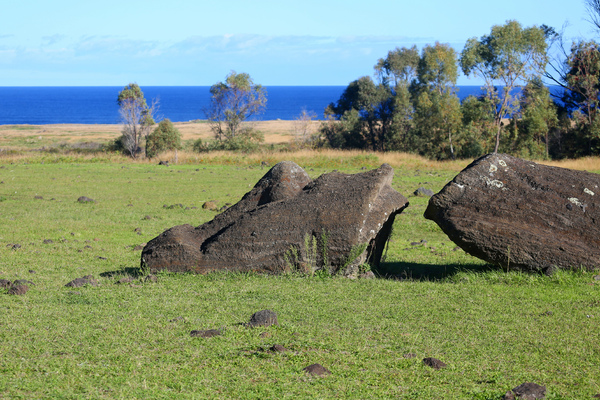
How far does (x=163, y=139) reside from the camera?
54.1 metres

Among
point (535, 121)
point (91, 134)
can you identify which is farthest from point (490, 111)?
point (91, 134)

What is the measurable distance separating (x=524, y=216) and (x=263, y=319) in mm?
5261

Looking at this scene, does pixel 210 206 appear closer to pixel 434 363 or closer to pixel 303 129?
pixel 434 363

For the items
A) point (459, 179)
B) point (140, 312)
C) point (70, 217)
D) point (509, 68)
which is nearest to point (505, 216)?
point (459, 179)

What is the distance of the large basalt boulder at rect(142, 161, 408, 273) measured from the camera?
32.3ft

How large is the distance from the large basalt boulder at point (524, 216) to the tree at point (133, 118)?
48.8 meters

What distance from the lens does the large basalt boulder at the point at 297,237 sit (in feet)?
32.3

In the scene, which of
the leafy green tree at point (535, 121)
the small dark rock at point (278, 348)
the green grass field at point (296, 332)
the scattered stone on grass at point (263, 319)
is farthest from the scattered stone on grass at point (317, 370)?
the leafy green tree at point (535, 121)

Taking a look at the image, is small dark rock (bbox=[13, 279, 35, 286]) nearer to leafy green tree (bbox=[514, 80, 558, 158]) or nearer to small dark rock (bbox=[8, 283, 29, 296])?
small dark rock (bbox=[8, 283, 29, 296])

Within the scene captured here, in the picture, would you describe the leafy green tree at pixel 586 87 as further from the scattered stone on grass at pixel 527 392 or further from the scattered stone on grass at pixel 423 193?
the scattered stone on grass at pixel 527 392

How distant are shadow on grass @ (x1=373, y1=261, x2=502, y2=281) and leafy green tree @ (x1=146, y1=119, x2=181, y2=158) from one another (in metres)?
44.8

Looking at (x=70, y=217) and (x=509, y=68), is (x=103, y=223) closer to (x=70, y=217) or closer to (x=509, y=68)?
(x=70, y=217)

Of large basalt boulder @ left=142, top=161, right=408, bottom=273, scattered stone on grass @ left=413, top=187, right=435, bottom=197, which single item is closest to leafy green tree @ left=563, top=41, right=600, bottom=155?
scattered stone on grass @ left=413, top=187, right=435, bottom=197

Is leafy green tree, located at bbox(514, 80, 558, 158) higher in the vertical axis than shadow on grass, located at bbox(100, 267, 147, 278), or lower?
higher
